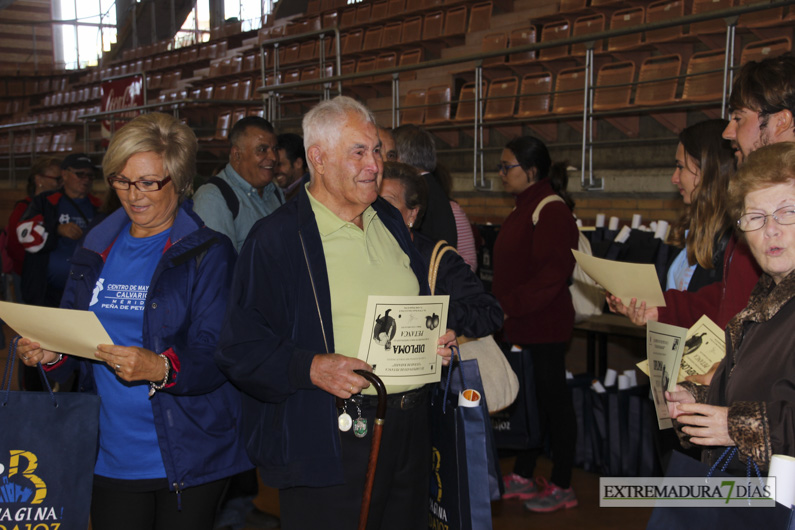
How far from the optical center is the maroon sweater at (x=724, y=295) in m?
1.95

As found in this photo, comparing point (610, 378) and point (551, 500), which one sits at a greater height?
point (610, 378)

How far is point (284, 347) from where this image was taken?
1688 millimetres

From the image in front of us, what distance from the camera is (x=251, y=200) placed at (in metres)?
3.17

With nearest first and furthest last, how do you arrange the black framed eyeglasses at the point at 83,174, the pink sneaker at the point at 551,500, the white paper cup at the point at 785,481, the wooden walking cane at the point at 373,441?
the white paper cup at the point at 785,481 < the wooden walking cane at the point at 373,441 < the pink sneaker at the point at 551,500 < the black framed eyeglasses at the point at 83,174

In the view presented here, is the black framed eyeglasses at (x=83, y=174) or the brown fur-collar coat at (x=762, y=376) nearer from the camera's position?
the brown fur-collar coat at (x=762, y=376)

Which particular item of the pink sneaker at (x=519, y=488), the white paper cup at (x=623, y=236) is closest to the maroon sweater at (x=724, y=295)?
the pink sneaker at (x=519, y=488)

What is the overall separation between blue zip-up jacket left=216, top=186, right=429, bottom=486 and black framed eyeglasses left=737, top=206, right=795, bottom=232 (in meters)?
0.94

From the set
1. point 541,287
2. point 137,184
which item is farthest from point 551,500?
point 137,184

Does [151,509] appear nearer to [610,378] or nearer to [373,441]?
[373,441]

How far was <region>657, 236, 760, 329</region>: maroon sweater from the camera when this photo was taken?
1953 millimetres

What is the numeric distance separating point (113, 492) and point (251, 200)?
159 centimetres

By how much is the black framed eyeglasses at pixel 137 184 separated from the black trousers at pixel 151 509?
787 mm

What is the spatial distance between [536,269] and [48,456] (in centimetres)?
230

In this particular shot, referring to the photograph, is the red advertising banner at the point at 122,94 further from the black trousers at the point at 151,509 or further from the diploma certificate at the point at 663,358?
the diploma certificate at the point at 663,358
